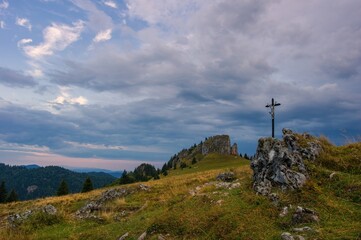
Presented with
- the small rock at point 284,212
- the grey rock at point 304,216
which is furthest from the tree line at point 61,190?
the grey rock at point 304,216

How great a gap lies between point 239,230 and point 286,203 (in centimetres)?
279

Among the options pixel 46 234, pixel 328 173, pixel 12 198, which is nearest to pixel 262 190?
pixel 328 173

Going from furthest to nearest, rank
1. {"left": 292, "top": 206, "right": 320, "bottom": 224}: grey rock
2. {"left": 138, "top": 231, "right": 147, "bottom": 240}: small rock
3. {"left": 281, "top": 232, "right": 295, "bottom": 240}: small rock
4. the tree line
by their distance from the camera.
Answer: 1. the tree line
2. {"left": 138, "top": 231, "right": 147, "bottom": 240}: small rock
3. {"left": 292, "top": 206, "right": 320, "bottom": 224}: grey rock
4. {"left": 281, "top": 232, "right": 295, "bottom": 240}: small rock

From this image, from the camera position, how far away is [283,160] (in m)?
15.3

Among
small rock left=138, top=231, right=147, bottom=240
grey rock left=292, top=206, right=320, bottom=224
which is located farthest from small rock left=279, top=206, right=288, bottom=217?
small rock left=138, top=231, right=147, bottom=240

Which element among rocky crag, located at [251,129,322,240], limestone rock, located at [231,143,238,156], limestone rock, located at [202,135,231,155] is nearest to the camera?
rocky crag, located at [251,129,322,240]

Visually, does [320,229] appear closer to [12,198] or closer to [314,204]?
[314,204]

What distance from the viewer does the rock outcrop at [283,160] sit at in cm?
1417

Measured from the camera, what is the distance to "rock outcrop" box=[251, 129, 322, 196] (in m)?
14.2

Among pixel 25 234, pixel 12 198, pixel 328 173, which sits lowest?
pixel 12 198

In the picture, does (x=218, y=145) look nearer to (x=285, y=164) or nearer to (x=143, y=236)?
(x=285, y=164)

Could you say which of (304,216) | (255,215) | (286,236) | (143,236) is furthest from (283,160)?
(143,236)

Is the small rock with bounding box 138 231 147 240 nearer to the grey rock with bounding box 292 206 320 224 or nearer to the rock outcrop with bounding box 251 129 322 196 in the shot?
the rock outcrop with bounding box 251 129 322 196

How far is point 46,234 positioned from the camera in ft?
54.7
